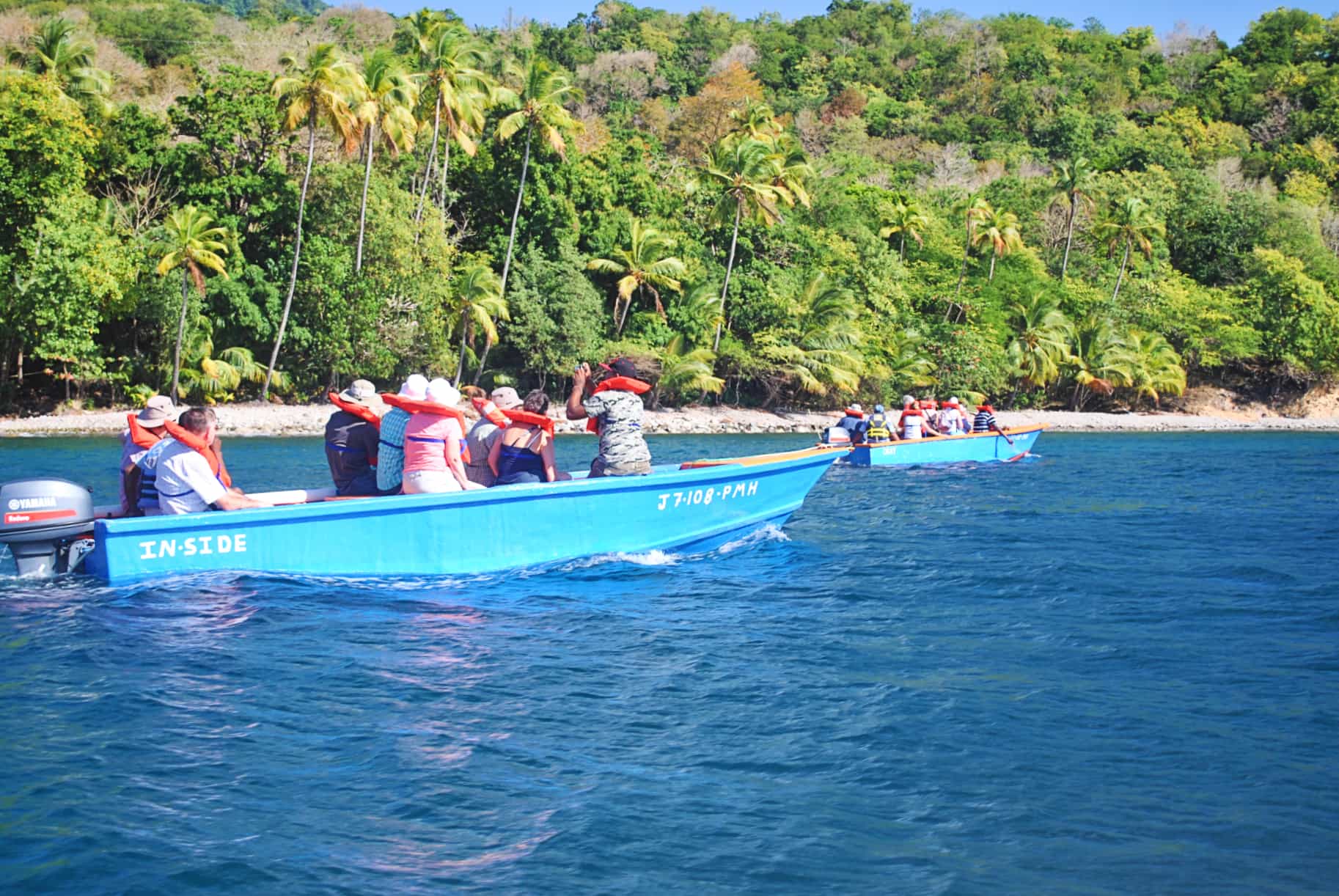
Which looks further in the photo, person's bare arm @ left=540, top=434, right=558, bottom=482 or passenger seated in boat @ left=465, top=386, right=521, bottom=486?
passenger seated in boat @ left=465, top=386, right=521, bottom=486

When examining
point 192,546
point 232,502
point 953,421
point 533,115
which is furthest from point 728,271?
point 192,546

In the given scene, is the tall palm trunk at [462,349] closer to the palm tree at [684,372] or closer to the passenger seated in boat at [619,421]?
the palm tree at [684,372]

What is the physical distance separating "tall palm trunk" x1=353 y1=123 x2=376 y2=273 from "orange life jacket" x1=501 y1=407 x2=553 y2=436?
1089 inches

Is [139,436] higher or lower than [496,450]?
higher

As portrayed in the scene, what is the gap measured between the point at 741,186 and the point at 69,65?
2322 cm

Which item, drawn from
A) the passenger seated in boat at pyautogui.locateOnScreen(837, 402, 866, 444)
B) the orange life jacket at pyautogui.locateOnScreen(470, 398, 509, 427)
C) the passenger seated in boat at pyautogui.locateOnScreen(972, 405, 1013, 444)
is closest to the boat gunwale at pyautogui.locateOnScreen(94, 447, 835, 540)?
the orange life jacket at pyautogui.locateOnScreen(470, 398, 509, 427)

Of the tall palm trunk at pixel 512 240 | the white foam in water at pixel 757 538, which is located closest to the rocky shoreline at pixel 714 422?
the tall palm trunk at pixel 512 240

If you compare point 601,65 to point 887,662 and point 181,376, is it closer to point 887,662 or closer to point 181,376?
point 181,376

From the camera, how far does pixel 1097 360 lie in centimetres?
5097

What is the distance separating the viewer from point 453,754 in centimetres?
720

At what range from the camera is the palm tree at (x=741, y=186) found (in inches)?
1801

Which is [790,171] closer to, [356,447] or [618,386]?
[618,386]

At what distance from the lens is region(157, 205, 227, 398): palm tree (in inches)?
1375

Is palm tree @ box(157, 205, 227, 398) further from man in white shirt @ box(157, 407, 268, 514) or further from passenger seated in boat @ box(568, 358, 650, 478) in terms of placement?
man in white shirt @ box(157, 407, 268, 514)
